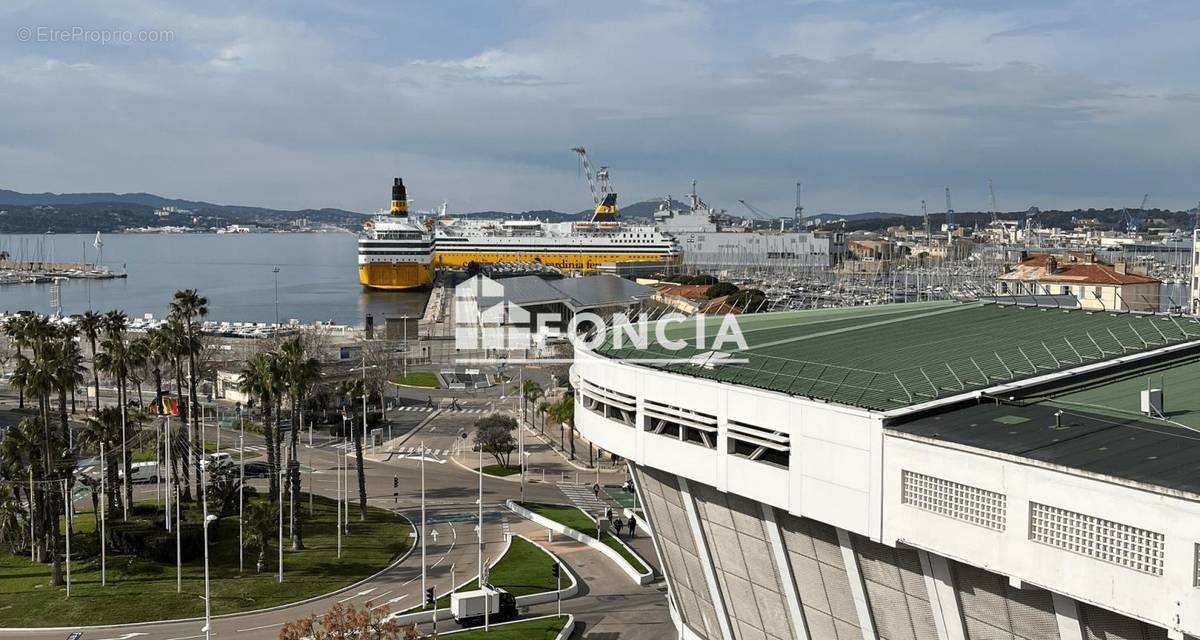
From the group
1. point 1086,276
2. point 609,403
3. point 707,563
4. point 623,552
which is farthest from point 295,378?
point 1086,276

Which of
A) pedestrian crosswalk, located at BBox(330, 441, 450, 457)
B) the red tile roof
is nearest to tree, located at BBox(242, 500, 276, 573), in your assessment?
pedestrian crosswalk, located at BBox(330, 441, 450, 457)

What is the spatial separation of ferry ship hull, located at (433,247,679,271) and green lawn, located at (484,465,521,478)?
109 m

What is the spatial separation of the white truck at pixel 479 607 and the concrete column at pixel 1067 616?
15.8m

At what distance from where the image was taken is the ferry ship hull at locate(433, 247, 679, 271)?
511ft

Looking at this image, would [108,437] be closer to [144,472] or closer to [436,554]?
[144,472]

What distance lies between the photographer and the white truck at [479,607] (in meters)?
25.4

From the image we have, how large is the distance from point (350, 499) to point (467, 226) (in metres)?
136

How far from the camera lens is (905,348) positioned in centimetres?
2112

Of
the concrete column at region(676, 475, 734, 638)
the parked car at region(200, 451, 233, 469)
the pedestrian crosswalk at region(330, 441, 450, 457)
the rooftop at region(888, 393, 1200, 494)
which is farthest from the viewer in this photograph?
the pedestrian crosswalk at region(330, 441, 450, 457)

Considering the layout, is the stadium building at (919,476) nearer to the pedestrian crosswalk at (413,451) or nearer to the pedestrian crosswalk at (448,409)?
the pedestrian crosswalk at (413,451)

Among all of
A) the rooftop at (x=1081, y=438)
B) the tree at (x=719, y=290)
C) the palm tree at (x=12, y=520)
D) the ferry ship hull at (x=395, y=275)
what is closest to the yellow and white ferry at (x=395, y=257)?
the ferry ship hull at (x=395, y=275)

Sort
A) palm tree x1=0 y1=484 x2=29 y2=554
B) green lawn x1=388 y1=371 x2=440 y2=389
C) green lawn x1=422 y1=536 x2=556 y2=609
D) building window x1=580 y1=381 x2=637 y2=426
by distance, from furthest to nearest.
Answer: green lawn x1=388 y1=371 x2=440 y2=389 → palm tree x1=0 y1=484 x2=29 y2=554 → green lawn x1=422 y1=536 x2=556 y2=609 → building window x1=580 y1=381 x2=637 y2=426

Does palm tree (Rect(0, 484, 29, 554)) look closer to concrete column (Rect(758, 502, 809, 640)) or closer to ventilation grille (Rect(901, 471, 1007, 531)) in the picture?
concrete column (Rect(758, 502, 809, 640))

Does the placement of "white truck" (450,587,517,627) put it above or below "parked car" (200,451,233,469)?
below
